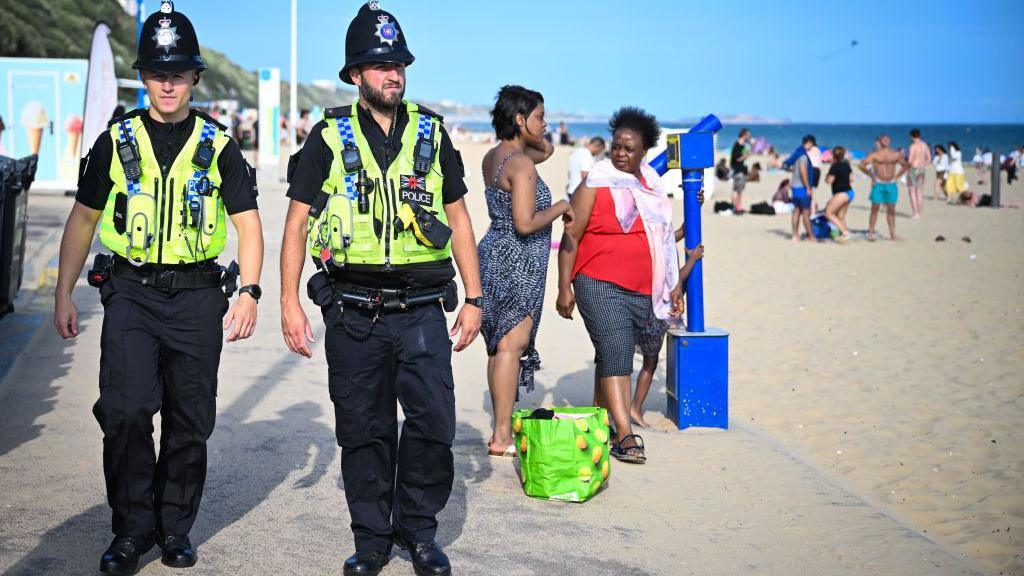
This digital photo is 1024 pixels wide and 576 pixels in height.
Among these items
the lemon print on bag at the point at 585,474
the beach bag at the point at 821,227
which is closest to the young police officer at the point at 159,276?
the lemon print on bag at the point at 585,474

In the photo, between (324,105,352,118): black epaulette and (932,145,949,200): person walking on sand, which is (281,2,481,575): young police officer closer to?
(324,105,352,118): black epaulette

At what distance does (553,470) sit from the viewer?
5328 mm

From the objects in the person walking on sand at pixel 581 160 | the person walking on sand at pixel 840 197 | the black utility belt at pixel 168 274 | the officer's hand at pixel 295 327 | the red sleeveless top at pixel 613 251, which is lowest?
the officer's hand at pixel 295 327

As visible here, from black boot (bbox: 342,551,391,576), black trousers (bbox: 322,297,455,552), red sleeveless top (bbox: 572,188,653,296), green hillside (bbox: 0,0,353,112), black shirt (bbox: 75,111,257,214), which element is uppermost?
green hillside (bbox: 0,0,353,112)

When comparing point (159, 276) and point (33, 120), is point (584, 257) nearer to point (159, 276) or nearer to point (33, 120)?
point (159, 276)

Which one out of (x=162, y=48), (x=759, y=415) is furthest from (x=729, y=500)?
(x=162, y=48)

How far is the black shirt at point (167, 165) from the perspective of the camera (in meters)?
4.07

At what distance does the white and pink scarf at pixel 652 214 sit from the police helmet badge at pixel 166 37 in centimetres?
263

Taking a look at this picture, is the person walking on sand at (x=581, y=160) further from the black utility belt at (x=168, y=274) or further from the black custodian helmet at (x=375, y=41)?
the black utility belt at (x=168, y=274)

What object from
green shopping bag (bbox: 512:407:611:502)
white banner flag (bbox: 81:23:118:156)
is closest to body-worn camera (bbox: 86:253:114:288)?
green shopping bag (bbox: 512:407:611:502)

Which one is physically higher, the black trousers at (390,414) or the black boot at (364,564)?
the black trousers at (390,414)

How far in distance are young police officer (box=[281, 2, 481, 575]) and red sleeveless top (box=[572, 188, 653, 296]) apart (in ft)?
6.50

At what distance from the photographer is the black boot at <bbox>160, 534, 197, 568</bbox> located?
4227 millimetres

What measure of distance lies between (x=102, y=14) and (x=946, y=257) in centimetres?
5186
